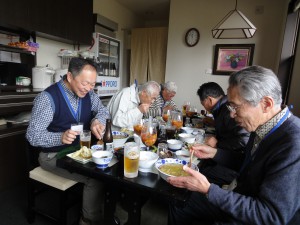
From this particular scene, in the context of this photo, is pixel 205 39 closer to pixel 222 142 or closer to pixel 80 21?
pixel 80 21

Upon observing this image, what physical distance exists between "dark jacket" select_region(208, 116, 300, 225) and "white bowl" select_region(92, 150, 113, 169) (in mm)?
498

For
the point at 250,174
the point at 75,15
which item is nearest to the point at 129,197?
the point at 250,174

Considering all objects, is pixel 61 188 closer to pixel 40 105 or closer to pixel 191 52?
pixel 40 105

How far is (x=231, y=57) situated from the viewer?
4.04 m

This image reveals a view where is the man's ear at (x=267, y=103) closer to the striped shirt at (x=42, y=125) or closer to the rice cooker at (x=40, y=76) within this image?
the striped shirt at (x=42, y=125)

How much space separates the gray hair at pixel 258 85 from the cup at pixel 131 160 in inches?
21.6

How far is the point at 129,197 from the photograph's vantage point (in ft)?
3.61

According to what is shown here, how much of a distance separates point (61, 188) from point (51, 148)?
11.4 inches

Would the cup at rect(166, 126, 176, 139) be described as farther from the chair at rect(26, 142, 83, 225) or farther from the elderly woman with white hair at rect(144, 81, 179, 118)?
the elderly woman with white hair at rect(144, 81, 179, 118)

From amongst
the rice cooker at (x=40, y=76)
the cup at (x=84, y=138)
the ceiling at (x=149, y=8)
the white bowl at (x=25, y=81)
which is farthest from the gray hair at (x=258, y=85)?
the ceiling at (x=149, y=8)

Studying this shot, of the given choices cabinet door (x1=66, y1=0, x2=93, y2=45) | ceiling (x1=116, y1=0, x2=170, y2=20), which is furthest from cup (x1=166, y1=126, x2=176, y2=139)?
ceiling (x1=116, y1=0, x2=170, y2=20)

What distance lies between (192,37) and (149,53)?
48.7 inches

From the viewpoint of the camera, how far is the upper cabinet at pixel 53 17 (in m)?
2.33

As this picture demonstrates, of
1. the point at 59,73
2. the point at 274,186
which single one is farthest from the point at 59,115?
the point at 59,73
